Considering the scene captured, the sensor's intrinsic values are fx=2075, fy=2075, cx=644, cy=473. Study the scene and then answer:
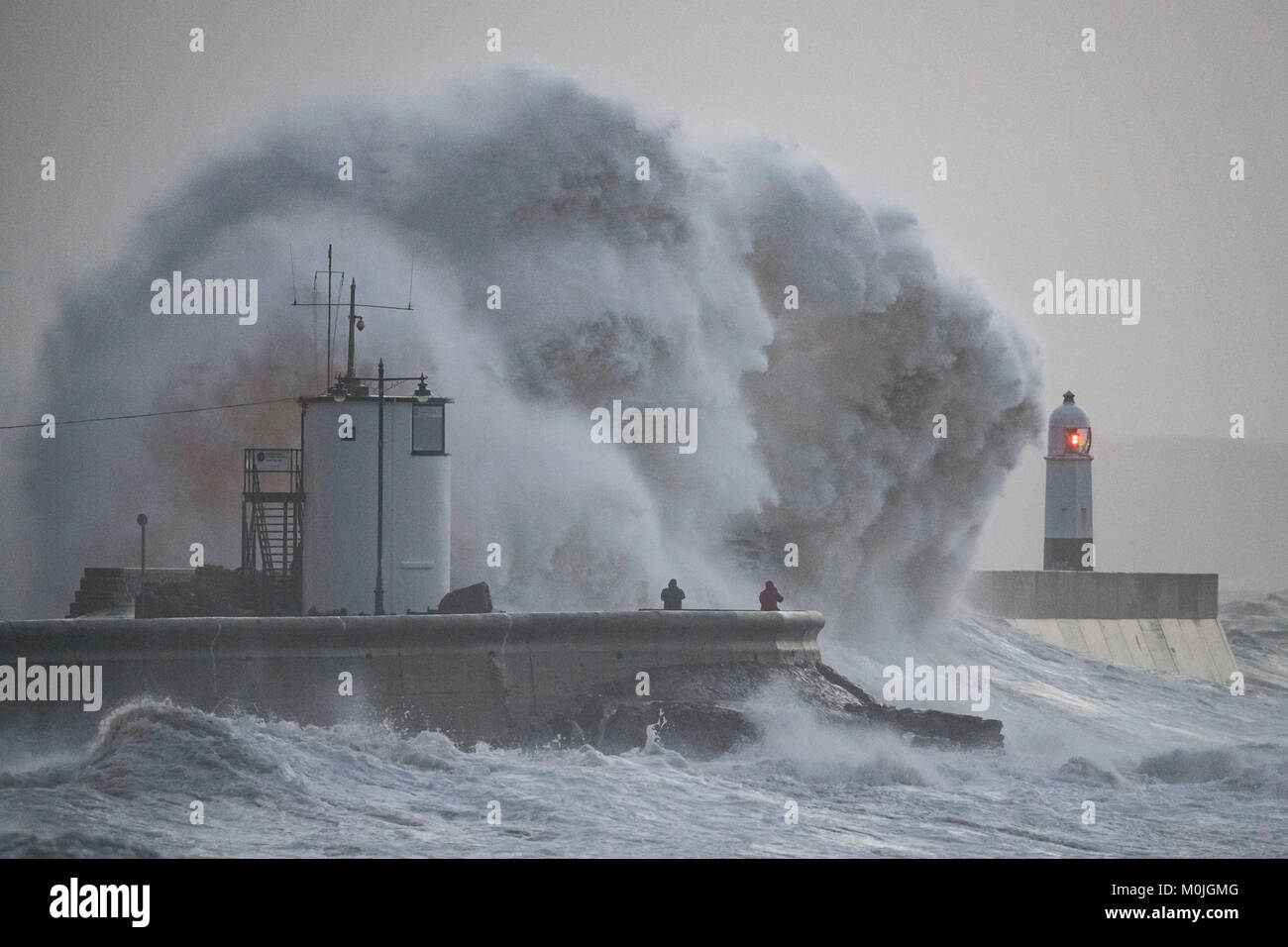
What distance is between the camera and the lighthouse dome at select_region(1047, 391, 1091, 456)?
39.6 metres

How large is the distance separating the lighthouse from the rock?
20978mm

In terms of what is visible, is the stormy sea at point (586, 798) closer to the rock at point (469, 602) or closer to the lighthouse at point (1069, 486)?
the rock at point (469, 602)

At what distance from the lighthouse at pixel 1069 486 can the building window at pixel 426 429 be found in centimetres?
2061

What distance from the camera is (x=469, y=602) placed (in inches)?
814

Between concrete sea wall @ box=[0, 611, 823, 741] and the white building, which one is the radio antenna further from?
concrete sea wall @ box=[0, 611, 823, 741]

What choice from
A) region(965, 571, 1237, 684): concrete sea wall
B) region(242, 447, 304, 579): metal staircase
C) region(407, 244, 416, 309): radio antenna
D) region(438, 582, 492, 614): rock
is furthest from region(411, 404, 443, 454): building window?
region(965, 571, 1237, 684): concrete sea wall

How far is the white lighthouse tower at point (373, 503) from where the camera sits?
20.8m

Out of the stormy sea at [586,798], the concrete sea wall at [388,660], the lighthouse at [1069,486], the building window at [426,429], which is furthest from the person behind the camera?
the lighthouse at [1069,486]

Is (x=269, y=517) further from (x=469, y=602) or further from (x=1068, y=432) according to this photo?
(x=1068, y=432)

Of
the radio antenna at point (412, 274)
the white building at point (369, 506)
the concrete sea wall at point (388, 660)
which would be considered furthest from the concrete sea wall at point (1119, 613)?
the white building at point (369, 506)

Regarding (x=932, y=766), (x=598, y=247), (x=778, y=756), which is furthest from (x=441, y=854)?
(x=598, y=247)
